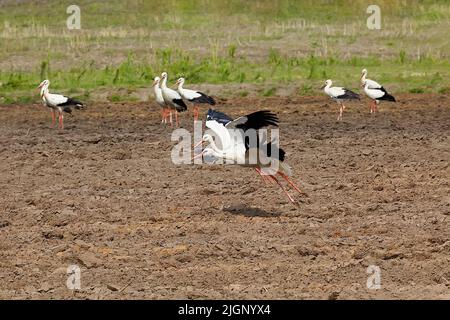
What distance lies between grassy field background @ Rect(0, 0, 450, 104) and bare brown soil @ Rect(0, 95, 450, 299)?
225 inches

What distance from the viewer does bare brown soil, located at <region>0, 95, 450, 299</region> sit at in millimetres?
9961

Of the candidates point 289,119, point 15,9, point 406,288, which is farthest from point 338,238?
point 15,9

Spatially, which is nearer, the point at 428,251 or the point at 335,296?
the point at 335,296

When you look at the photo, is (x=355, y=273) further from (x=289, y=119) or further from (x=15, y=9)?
(x=15, y=9)

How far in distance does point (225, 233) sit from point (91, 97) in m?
12.9

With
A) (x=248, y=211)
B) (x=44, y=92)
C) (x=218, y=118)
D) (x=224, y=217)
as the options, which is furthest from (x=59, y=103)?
(x=224, y=217)

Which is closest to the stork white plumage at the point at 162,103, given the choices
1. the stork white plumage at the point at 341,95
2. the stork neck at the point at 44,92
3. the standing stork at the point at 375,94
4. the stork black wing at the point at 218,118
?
the stork neck at the point at 44,92

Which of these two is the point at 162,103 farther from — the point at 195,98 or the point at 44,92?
the point at 44,92

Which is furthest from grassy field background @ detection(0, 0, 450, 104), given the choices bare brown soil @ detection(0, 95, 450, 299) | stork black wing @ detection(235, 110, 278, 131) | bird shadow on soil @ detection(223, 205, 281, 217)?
stork black wing @ detection(235, 110, 278, 131)

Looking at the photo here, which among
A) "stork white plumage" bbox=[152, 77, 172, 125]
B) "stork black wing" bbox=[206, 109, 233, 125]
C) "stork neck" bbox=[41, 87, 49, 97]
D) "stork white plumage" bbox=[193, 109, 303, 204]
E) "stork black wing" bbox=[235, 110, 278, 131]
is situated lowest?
"stork white plumage" bbox=[152, 77, 172, 125]

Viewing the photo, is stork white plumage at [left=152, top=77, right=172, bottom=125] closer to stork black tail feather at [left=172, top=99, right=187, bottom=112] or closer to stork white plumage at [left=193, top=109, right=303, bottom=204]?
stork black tail feather at [left=172, top=99, right=187, bottom=112]

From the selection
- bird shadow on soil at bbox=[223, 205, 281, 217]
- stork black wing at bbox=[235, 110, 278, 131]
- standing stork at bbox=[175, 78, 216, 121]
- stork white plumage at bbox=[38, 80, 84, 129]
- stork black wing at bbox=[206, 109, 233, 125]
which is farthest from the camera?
standing stork at bbox=[175, 78, 216, 121]
